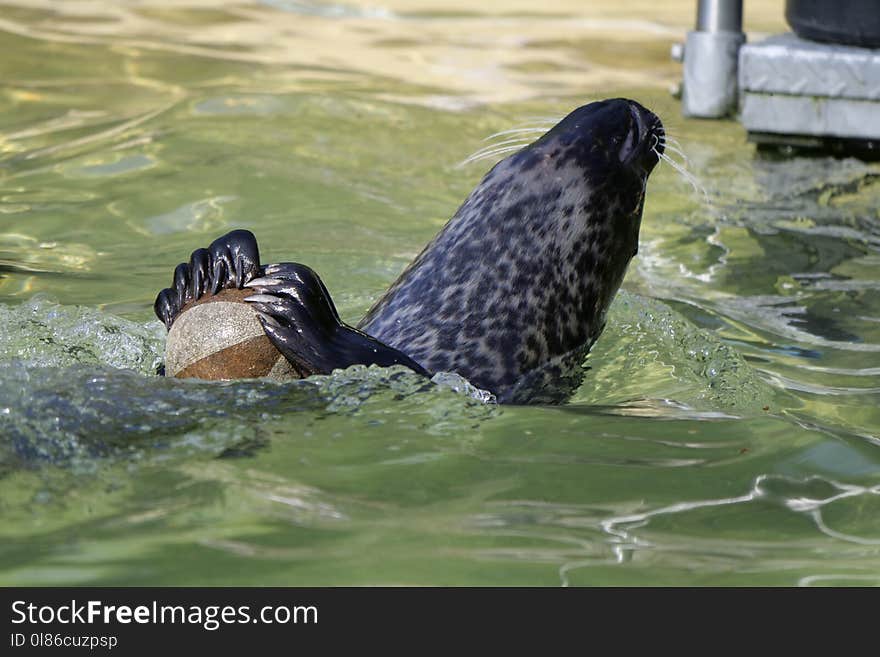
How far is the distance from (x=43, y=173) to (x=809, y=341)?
3.78 meters

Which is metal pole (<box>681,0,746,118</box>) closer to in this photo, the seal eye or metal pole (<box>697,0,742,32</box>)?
metal pole (<box>697,0,742,32</box>)

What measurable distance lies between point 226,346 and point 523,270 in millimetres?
953

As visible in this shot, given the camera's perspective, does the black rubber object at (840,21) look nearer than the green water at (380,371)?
No

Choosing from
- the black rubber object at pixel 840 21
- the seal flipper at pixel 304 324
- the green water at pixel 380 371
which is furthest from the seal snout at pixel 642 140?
the black rubber object at pixel 840 21

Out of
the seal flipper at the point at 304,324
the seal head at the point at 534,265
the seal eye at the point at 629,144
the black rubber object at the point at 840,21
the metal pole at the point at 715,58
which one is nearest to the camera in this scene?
the seal flipper at the point at 304,324

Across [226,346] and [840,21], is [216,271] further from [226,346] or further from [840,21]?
[840,21]

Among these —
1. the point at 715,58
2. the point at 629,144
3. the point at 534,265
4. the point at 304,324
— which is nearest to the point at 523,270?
the point at 534,265

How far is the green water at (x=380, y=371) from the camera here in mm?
2830

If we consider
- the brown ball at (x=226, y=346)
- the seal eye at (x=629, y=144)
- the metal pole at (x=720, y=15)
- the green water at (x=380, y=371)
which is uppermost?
the metal pole at (x=720, y=15)

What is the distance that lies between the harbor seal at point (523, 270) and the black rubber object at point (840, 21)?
2.80 m

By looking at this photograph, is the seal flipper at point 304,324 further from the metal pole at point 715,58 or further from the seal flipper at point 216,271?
the metal pole at point 715,58

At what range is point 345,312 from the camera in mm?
4957

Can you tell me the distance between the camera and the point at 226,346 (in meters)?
3.47
